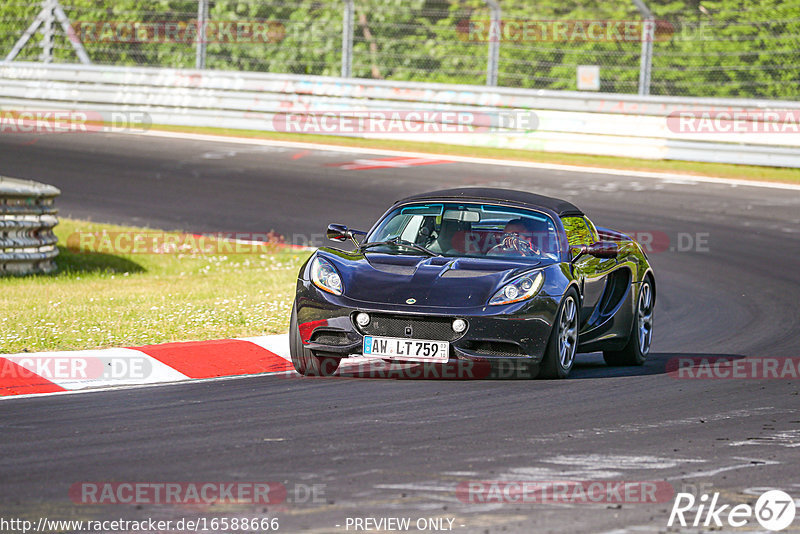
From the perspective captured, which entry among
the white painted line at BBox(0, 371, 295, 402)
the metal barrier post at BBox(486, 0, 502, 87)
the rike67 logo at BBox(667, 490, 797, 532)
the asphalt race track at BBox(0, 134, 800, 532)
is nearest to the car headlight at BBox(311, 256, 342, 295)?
the asphalt race track at BBox(0, 134, 800, 532)

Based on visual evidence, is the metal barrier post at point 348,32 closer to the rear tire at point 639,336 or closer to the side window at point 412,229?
the rear tire at point 639,336

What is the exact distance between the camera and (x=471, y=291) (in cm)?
811

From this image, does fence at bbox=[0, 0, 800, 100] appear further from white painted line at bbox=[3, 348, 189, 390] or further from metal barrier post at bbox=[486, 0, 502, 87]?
white painted line at bbox=[3, 348, 189, 390]

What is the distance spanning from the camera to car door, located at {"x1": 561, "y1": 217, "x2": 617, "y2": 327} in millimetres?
9016

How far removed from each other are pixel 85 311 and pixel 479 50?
1416 cm

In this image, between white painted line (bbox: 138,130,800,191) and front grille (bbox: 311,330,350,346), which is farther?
white painted line (bbox: 138,130,800,191)

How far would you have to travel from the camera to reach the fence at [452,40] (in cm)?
2177

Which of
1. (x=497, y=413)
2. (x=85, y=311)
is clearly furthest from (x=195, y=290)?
(x=497, y=413)

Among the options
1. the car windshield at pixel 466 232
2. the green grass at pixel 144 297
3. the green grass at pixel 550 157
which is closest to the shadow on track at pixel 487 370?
the car windshield at pixel 466 232

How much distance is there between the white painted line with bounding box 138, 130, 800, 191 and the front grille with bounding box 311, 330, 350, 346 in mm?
13056

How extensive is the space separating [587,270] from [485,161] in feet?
43.1

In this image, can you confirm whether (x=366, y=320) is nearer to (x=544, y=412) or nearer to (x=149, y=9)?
(x=544, y=412)

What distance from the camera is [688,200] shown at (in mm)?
18641

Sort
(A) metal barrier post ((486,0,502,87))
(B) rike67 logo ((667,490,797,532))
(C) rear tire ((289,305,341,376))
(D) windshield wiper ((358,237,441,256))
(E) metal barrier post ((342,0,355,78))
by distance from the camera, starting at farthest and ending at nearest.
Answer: (E) metal barrier post ((342,0,355,78)) → (A) metal barrier post ((486,0,502,87)) → (D) windshield wiper ((358,237,441,256)) → (C) rear tire ((289,305,341,376)) → (B) rike67 logo ((667,490,797,532))
